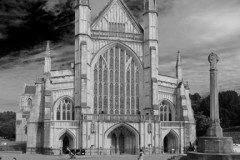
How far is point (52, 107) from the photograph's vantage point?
50.0m

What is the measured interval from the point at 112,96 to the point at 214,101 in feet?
95.8

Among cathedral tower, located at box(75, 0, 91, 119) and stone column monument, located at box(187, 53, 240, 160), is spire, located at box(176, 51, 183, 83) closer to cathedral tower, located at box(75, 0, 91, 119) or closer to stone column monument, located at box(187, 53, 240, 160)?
cathedral tower, located at box(75, 0, 91, 119)

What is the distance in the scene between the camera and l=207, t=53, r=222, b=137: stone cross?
2352 centimetres

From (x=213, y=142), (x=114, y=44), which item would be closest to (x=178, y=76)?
(x=114, y=44)

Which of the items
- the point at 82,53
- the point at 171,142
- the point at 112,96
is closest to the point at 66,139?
the point at 112,96

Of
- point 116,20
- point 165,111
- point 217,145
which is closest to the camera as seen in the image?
point 217,145

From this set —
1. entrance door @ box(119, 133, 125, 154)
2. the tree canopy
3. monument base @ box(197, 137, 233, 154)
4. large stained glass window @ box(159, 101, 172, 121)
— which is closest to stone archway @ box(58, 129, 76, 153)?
entrance door @ box(119, 133, 125, 154)

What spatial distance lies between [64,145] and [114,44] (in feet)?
57.8

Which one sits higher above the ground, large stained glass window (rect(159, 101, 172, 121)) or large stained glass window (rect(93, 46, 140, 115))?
large stained glass window (rect(93, 46, 140, 115))

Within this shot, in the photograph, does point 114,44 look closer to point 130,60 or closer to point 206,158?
point 130,60

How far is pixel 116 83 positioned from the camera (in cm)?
5256

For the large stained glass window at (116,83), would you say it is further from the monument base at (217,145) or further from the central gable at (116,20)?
the monument base at (217,145)

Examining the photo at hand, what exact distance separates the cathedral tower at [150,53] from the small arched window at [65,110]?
11691mm

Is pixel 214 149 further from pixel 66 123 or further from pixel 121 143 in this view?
pixel 121 143
